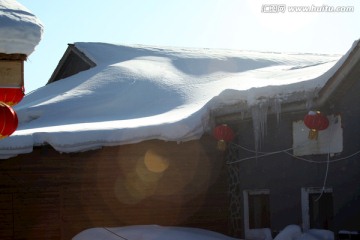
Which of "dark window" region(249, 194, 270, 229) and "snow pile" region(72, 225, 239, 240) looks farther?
"dark window" region(249, 194, 270, 229)

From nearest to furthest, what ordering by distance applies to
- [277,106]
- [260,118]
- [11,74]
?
[11,74]
[277,106]
[260,118]

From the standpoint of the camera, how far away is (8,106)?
16.0 feet

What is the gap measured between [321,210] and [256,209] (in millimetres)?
1929

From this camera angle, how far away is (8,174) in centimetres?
1265

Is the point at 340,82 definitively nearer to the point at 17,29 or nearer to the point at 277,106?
the point at 277,106

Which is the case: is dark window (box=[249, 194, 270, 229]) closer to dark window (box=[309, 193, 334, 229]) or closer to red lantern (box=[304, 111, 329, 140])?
dark window (box=[309, 193, 334, 229])

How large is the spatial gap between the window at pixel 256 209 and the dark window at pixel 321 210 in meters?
1.21

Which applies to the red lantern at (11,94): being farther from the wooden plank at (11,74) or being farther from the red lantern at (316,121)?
the red lantern at (316,121)

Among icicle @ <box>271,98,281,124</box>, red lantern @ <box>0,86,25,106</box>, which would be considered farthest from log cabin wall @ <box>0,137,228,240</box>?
red lantern @ <box>0,86,25,106</box>

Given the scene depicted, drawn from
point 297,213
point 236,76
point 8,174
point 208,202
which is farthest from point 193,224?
point 236,76

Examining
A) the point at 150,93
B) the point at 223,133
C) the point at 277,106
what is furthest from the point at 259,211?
the point at 150,93

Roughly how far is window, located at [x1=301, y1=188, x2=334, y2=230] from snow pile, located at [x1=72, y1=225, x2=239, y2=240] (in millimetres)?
1760

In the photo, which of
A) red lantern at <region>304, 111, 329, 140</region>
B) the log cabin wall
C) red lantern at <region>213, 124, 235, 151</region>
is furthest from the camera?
red lantern at <region>213, 124, 235, 151</region>

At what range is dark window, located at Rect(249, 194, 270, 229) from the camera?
13.1 meters
